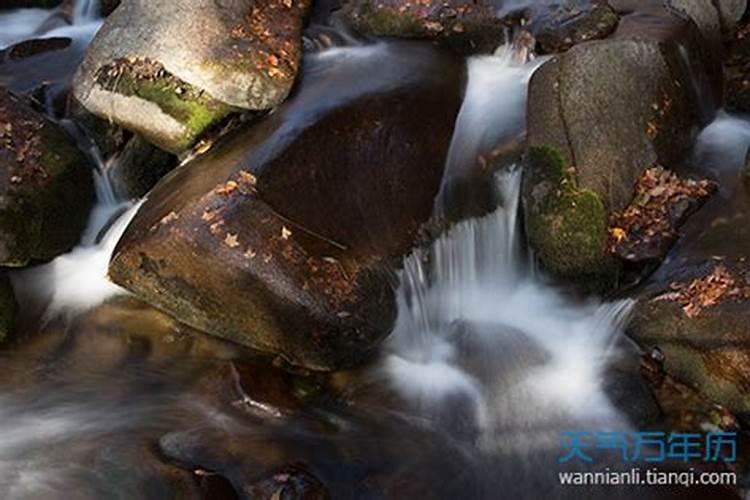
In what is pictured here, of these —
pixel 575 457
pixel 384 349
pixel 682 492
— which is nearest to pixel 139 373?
pixel 384 349

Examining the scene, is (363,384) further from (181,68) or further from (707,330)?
(181,68)

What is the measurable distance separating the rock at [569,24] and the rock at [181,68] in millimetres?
2435

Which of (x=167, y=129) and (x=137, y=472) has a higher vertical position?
(x=167, y=129)

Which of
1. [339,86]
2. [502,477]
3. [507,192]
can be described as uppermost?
[339,86]

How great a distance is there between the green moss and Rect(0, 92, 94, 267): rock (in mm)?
3156

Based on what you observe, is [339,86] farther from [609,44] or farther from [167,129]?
[609,44]

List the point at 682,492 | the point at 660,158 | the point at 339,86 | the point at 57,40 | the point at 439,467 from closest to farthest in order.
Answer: the point at 682,492 → the point at 439,467 → the point at 660,158 → the point at 339,86 → the point at 57,40

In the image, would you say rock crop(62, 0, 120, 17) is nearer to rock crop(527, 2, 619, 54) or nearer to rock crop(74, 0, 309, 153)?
rock crop(74, 0, 309, 153)

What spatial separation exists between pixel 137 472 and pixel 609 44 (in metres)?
5.08

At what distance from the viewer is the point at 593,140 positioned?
685 cm

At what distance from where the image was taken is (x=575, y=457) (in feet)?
19.6

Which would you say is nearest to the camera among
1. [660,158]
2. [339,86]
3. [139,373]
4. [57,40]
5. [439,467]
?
[439,467]

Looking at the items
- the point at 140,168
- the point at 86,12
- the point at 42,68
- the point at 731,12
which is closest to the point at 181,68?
the point at 140,168

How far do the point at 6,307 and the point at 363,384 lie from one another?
3019mm
